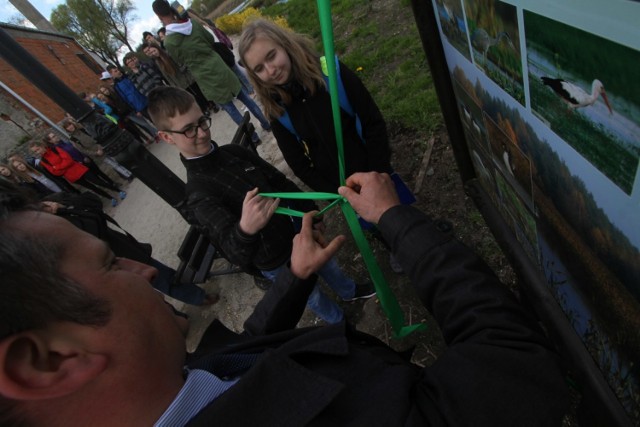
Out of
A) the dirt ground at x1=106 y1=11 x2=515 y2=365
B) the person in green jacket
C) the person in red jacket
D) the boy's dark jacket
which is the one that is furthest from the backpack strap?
the person in red jacket

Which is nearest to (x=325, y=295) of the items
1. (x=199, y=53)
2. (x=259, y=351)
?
(x=259, y=351)

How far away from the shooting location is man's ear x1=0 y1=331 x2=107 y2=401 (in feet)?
2.18

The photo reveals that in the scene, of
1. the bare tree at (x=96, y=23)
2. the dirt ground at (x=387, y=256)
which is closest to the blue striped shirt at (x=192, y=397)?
the dirt ground at (x=387, y=256)

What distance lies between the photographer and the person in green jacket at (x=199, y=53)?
17.7 feet

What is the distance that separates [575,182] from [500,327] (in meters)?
0.43

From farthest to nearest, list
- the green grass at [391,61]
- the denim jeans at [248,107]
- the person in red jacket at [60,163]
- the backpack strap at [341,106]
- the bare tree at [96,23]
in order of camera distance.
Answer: the bare tree at [96,23] < the person in red jacket at [60,163] < the denim jeans at [248,107] < the green grass at [391,61] < the backpack strap at [341,106]

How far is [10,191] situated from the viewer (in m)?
0.90

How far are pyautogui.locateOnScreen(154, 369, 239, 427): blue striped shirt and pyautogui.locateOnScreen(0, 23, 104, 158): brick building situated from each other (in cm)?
978

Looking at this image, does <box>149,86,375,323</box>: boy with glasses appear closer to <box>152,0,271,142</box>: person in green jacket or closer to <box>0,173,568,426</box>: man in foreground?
<box>0,173,568,426</box>: man in foreground

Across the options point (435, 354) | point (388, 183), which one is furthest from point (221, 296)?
point (388, 183)

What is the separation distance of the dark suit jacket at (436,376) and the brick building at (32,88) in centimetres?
995

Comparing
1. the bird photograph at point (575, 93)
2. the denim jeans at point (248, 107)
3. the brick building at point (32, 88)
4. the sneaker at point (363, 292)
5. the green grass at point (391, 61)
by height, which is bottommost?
the sneaker at point (363, 292)

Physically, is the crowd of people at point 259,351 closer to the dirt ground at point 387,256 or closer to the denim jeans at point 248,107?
the dirt ground at point 387,256

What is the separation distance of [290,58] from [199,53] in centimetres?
391
